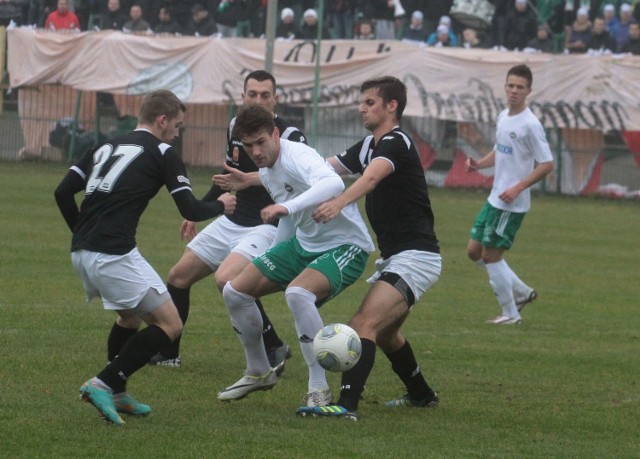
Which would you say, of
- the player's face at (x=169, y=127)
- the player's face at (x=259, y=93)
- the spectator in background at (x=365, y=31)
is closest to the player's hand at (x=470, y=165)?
the player's face at (x=259, y=93)

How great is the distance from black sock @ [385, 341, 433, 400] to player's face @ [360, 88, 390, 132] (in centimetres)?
141

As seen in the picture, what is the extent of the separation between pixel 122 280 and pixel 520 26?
74.2 ft

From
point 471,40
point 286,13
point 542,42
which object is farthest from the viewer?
point 286,13

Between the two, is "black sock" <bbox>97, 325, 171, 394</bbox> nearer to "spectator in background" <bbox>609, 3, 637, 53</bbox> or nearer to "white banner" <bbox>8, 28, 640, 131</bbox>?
"white banner" <bbox>8, 28, 640, 131</bbox>

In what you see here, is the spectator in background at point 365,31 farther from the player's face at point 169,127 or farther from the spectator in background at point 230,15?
the player's face at point 169,127

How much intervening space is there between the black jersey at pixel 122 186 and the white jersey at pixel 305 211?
0.62 metres

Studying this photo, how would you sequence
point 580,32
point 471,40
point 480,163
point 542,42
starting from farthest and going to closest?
point 471,40
point 542,42
point 580,32
point 480,163

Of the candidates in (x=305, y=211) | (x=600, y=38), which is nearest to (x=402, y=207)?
(x=305, y=211)

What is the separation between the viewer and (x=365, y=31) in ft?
93.2

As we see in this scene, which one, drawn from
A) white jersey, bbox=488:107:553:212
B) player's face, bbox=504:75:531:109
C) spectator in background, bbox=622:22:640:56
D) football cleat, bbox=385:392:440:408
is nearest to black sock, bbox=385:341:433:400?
football cleat, bbox=385:392:440:408

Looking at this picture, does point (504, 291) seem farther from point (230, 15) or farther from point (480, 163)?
point (230, 15)

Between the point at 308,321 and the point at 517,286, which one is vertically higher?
the point at 308,321

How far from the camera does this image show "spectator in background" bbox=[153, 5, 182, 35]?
30.5m

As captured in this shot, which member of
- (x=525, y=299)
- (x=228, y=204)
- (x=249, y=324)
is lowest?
(x=525, y=299)
